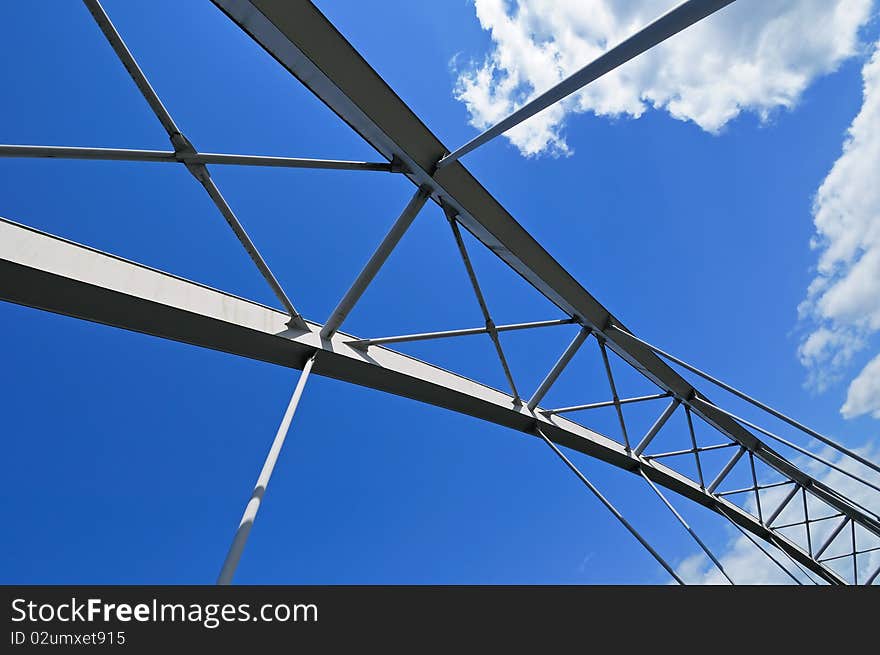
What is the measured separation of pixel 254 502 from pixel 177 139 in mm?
2822

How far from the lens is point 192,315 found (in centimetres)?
458

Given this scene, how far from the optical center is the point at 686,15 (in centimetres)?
284

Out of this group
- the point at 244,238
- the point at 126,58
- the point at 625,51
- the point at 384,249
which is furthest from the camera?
the point at 384,249

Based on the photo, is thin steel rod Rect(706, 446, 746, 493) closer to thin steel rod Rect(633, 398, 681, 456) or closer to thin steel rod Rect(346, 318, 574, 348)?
thin steel rod Rect(633, 398, 681, 456)

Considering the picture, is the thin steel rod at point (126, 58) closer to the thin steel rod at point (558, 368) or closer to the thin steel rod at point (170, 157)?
the thin steel rod at point (170, 157)

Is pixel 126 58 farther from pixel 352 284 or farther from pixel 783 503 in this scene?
pixel 783 503

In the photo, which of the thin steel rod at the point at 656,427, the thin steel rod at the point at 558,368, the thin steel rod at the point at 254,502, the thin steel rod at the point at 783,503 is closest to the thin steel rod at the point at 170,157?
the thin steel rod at the point at 254,502

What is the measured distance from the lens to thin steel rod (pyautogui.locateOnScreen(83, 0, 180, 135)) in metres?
3.10

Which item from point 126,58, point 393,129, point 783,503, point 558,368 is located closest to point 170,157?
point 126,58
